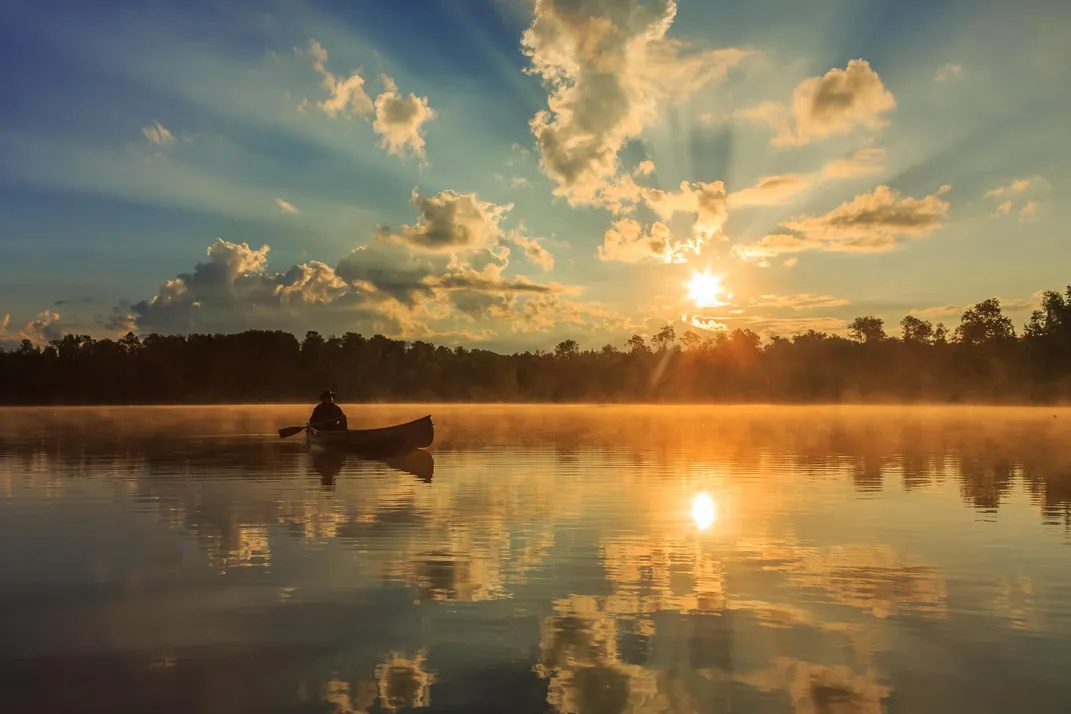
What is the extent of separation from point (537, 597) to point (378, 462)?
87.4 feet

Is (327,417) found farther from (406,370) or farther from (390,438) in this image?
(406,370)

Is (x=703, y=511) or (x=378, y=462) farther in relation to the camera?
(x=378, y=462)

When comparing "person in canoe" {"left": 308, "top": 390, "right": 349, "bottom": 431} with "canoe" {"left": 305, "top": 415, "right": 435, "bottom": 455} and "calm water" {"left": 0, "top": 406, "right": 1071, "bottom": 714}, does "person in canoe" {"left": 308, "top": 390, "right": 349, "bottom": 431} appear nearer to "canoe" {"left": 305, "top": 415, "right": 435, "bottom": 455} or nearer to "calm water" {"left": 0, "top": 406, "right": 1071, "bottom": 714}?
"canoe" {"left": 305, "top": 415, "right": 435, "bottom": 455}

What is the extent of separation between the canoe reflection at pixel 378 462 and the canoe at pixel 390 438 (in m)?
0.55

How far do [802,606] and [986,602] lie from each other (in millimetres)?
2590

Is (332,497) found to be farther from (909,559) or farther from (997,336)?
(997,336)

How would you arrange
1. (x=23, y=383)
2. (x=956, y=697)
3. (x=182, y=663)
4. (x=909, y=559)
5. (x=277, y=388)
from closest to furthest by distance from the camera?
(x=956, y=697)
(x=182, y=663)
(x=909, y=559)
(x=23, y=383)
(x=277, y=388)

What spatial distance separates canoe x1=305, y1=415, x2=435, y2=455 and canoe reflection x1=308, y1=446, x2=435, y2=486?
545 millimetres

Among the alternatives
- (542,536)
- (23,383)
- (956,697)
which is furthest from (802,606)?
(23,383)

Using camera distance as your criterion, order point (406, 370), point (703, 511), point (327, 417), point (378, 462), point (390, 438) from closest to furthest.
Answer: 1. point (703, 511)
2. point (390, 438)
3. point (378, 462)
4. point (327, 417)
5. point (406, 370)

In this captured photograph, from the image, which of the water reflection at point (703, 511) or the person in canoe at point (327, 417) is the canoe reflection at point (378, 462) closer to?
the person in canoe at point (327, 417)

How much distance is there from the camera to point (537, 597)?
12.4 meters

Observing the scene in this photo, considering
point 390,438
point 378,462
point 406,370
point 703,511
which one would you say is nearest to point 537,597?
point 703,511

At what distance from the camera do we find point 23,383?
16225 cm
